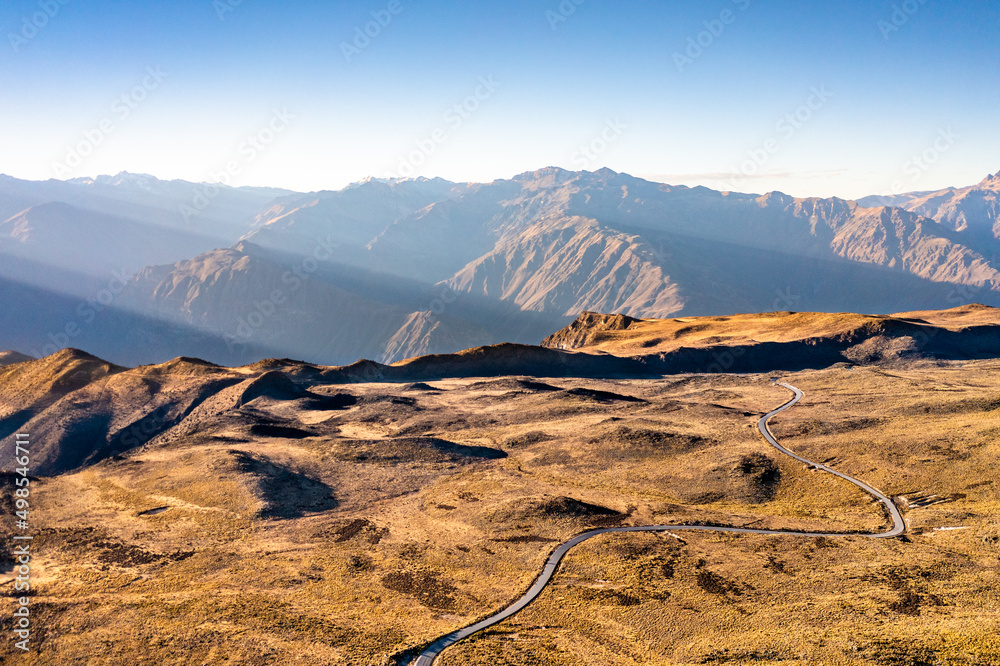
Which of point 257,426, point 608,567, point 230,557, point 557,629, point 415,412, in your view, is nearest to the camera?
point 557,629

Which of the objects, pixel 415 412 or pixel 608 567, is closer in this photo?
pixel 608 567

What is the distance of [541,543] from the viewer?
47125 millimetres

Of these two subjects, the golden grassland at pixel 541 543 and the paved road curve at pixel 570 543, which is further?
the paved road curve at pixel 570 543

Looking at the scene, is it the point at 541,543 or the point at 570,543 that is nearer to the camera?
the point at 570,543

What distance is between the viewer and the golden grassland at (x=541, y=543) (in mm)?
33156

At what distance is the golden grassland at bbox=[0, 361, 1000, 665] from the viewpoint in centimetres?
3316

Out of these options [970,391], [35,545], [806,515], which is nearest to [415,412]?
[35,545]

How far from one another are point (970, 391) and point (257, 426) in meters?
101

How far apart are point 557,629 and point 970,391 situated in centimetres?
7470

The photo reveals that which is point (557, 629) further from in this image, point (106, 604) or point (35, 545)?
point (35, 545)

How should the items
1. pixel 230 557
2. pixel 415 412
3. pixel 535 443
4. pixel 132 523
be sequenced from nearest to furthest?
pixel 230 557
pixel 132 523
pixel 535 443
pixel 415 412

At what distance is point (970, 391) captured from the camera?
77750 mm

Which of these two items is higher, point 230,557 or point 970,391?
point 970,391

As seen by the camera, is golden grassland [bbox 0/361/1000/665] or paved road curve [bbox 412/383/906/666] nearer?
golden grassland [bbox 0/361/1000/665]
